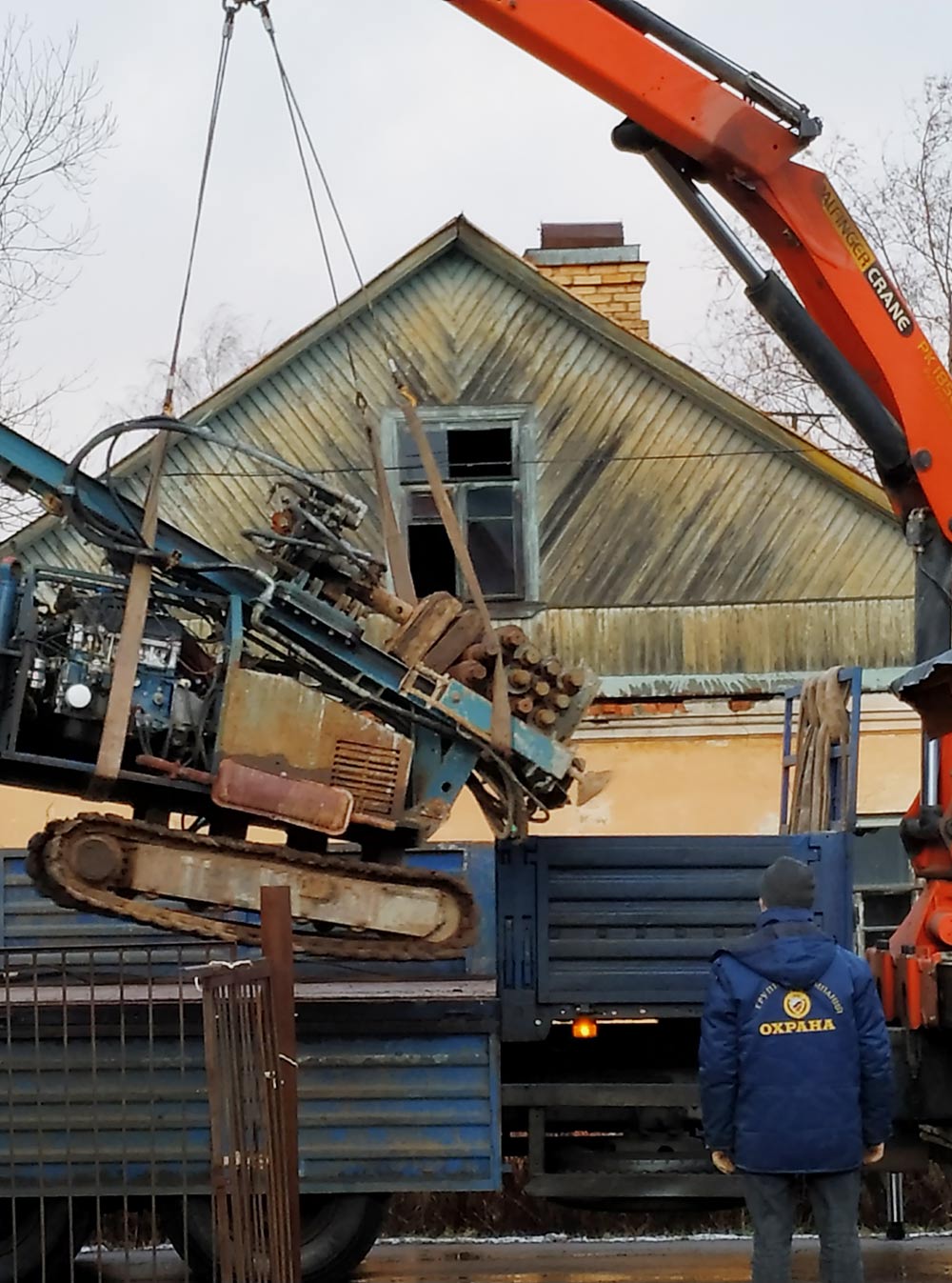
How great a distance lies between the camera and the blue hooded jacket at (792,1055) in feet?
18.2

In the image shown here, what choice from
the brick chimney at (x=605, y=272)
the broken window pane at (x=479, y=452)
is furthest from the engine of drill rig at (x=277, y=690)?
the brick chimney at (x=605, y=272)

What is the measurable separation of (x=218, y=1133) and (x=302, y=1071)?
200 cm

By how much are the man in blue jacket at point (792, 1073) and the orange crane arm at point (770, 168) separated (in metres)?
3.08

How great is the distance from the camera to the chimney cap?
17.4 m

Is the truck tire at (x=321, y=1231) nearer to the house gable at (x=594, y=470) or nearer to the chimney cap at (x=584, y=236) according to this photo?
the house gable at (x=594, y=470)

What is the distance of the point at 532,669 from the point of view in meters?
8.05

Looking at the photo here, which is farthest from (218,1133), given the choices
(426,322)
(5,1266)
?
(426,322)

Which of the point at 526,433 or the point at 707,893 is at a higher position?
the point at 526,433

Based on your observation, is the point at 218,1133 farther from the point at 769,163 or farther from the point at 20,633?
the point at 769,163

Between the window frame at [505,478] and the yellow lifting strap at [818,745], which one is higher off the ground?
the window frame at [505,478]

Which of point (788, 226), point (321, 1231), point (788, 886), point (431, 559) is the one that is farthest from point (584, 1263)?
point (431, 559)

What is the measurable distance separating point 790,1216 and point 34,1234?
3.53 metres

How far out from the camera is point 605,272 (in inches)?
677

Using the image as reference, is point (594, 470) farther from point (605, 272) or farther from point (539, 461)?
point (605, 272)
